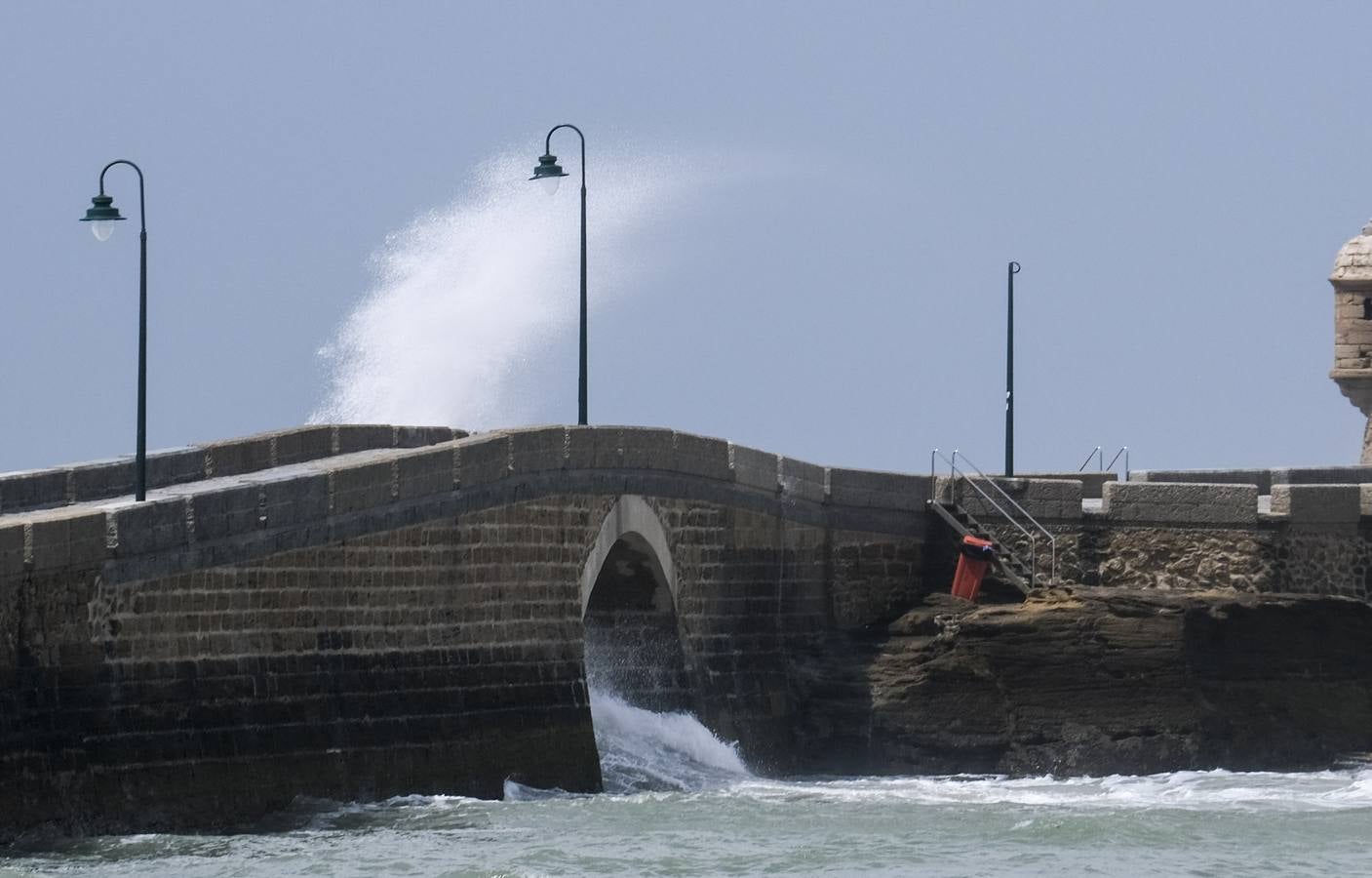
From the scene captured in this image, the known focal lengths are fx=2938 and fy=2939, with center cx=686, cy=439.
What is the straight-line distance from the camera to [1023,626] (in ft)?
108

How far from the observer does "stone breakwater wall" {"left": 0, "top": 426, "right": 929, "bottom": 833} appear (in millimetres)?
23469

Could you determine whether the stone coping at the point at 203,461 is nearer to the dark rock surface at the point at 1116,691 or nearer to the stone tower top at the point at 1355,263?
the dark rock surface at the point at 1116,691

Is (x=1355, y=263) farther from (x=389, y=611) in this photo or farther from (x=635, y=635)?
(x=389, y=611)

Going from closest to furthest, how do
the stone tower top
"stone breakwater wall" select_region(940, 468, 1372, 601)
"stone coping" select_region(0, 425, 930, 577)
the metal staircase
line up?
"stone coping" select_region(0, 425, 930, 577) < "stone breakwater wall" select_region(940, 468, 1372, 601) < the metal staircase < the stone tower top

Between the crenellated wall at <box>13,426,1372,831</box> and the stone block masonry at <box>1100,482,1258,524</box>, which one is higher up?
the stone block masonry at <box>1100,482,1258,524</box>

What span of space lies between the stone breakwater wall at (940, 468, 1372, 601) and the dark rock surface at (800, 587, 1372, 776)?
2.05ft

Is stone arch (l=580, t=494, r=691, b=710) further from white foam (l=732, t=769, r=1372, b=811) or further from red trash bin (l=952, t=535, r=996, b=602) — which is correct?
red trash bin (l=952, t=535, r=996, b=602)

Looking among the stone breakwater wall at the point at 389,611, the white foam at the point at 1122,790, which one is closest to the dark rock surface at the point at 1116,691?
the white foam at the point at 1122,790

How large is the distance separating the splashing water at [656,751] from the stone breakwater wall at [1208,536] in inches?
198

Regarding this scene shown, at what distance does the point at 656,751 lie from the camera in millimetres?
31281

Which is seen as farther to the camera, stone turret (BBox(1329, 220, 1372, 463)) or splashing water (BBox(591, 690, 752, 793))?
stone turret (BBox(1329, 220, 1372, 463))

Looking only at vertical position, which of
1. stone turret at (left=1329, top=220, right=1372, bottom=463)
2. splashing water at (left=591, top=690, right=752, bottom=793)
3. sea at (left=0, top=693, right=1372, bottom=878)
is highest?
stone turret at (left=1329, top=220, right=1372, bottom=463)

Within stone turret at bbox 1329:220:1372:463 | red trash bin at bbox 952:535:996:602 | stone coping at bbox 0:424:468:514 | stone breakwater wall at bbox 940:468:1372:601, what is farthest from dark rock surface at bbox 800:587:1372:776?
stone turret at bbox 1329:220:1372:463

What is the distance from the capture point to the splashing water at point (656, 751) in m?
30.2
